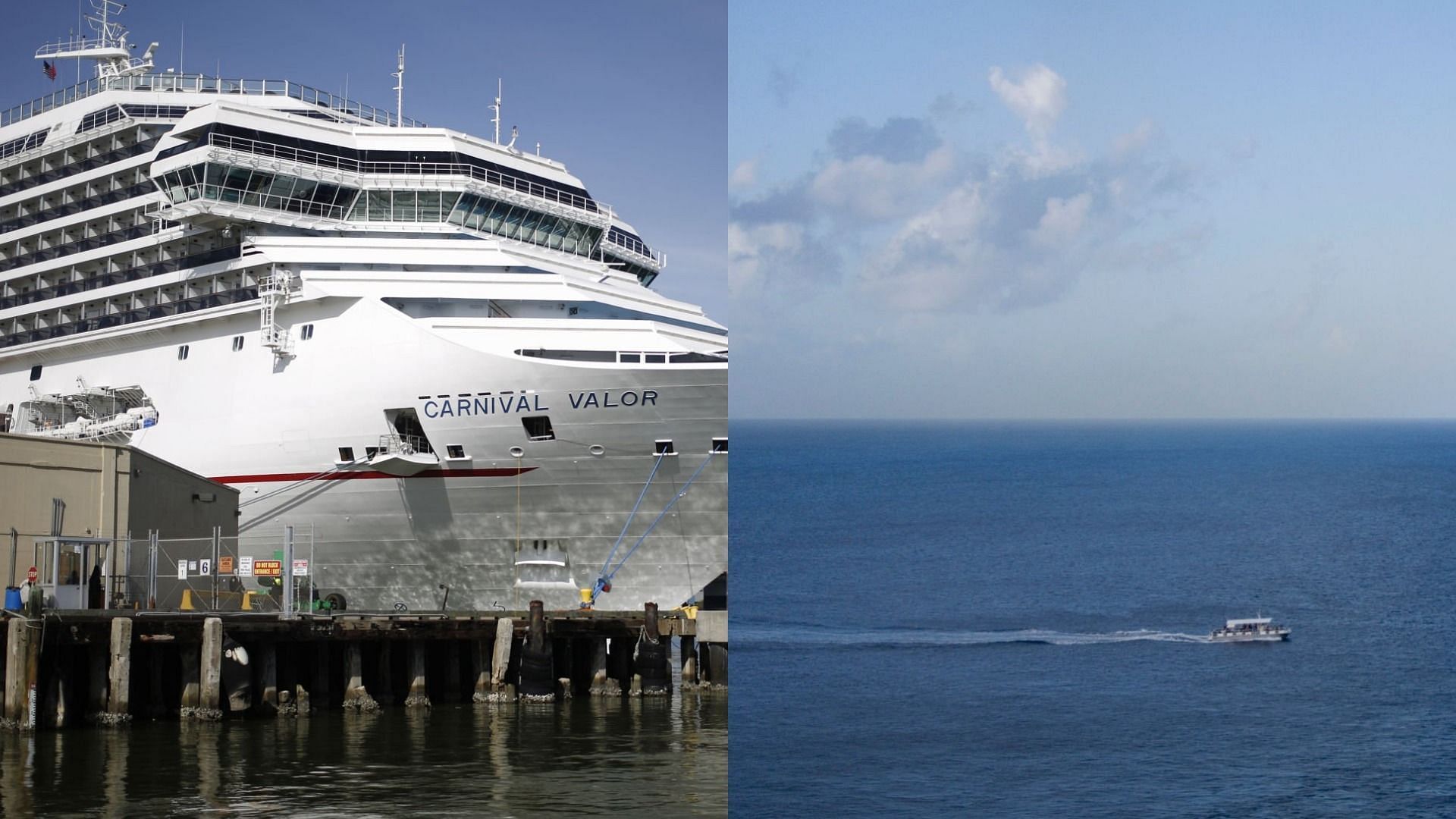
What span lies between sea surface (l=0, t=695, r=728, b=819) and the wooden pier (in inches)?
18.7

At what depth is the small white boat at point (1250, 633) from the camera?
60.5 metres

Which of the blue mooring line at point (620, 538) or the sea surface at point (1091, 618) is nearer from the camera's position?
the blue mooring line at point (620, 538)

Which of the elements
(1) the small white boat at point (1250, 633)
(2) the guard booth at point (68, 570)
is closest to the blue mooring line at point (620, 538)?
(2) the guard booth at point (68, 570)

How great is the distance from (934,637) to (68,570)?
→ 4724cm

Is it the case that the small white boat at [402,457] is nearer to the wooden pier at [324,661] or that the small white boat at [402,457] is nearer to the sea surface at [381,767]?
the wooden pier at [324,661]

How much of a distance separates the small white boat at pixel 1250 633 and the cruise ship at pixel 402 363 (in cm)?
3447

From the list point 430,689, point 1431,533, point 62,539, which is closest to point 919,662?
point 1431,533

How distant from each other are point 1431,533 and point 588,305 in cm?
5288

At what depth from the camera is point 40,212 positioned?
4028cm

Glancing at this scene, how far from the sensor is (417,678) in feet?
77.2

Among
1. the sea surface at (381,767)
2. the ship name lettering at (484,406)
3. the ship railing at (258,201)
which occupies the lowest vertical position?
the sea surface at (381,767)

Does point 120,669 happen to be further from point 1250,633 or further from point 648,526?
point 1250,633

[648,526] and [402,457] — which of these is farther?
[402,457]

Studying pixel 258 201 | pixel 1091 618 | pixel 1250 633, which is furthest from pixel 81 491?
pixel 1091 618
